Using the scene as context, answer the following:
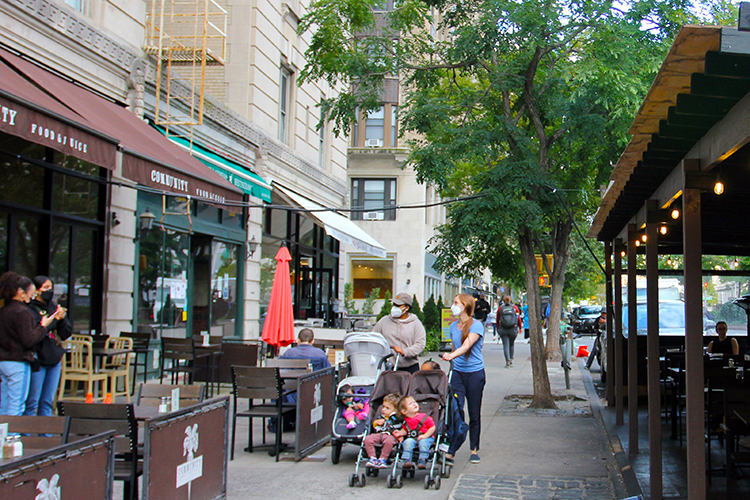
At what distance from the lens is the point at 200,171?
1209 centimetres

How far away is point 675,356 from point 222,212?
11.2 meters

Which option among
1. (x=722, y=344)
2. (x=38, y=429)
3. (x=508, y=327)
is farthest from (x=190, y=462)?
(x=508, y=327)

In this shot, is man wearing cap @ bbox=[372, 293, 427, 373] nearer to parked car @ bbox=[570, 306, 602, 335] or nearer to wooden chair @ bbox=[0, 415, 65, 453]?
wooden chair @ bbox=[0, 415, 65, 453]

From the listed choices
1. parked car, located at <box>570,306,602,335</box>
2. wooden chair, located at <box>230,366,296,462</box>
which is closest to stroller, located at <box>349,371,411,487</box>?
wooden chair, located at <box>230,366,296,462</box>

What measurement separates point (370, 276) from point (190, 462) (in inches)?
1263

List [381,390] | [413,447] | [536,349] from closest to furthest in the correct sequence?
1. [413,447]
2. [381,390]
3. [536,349]

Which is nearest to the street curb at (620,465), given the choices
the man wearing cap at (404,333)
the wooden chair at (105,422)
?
the man wearing cap at (404,333)

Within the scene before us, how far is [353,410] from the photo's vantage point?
8281 mm

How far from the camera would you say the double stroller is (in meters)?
7.38

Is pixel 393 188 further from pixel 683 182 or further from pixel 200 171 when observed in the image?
pixel 683 182

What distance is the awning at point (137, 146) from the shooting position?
9.69 metres

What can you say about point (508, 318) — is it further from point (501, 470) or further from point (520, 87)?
point (501, 470)

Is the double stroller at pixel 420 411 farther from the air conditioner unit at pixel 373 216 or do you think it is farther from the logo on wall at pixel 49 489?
the air conditioner unit at pixel 373 216

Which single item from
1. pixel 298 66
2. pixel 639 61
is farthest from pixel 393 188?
pixel 639 61
